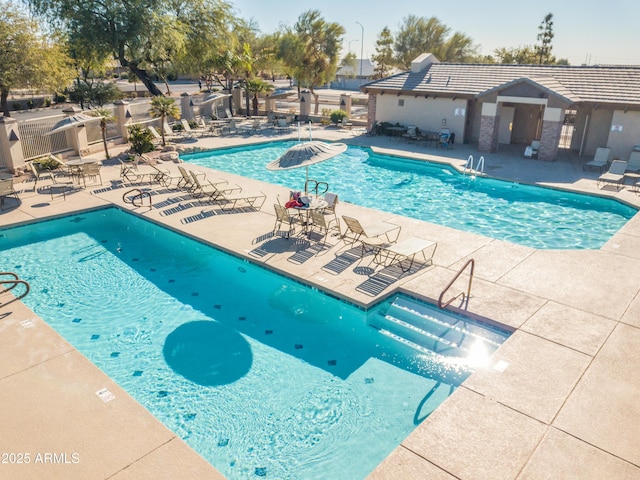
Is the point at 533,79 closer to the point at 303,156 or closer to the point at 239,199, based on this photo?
the point at 303,156

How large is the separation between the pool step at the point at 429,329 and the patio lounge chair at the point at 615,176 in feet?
41.4

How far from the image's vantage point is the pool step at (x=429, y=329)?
871 cm

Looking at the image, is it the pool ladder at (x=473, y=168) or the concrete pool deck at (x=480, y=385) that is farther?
the pool ladder at (x=473, y=168)

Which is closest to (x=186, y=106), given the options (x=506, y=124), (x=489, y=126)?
(x=489, y=126)

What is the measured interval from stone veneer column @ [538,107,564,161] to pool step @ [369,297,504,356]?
1640 cm

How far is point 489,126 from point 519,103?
2.78 meters

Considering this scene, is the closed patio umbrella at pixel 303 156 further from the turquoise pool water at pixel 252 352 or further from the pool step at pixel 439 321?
the pool step at pixel 439 321

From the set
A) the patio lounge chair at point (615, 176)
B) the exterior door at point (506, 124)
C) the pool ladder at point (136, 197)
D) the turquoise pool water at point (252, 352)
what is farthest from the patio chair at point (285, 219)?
the exterior door at point (506, 124)

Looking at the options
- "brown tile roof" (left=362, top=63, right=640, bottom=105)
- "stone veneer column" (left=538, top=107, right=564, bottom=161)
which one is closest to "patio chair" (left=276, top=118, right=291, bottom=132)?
"brown tile roof" (left=362, top=63, right=640, bottom=105)

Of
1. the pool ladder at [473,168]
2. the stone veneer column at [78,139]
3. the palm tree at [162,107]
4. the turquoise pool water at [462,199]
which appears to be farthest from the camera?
the palm tree at [162,107]

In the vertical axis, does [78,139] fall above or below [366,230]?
above

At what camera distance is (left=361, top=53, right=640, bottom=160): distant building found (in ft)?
70.5

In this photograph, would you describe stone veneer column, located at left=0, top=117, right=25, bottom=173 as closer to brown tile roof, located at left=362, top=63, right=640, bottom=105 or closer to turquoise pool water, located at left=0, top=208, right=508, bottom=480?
turquoise pool water, located at left=0, top=208, right=508, bottom=480

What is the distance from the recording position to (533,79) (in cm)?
2223
